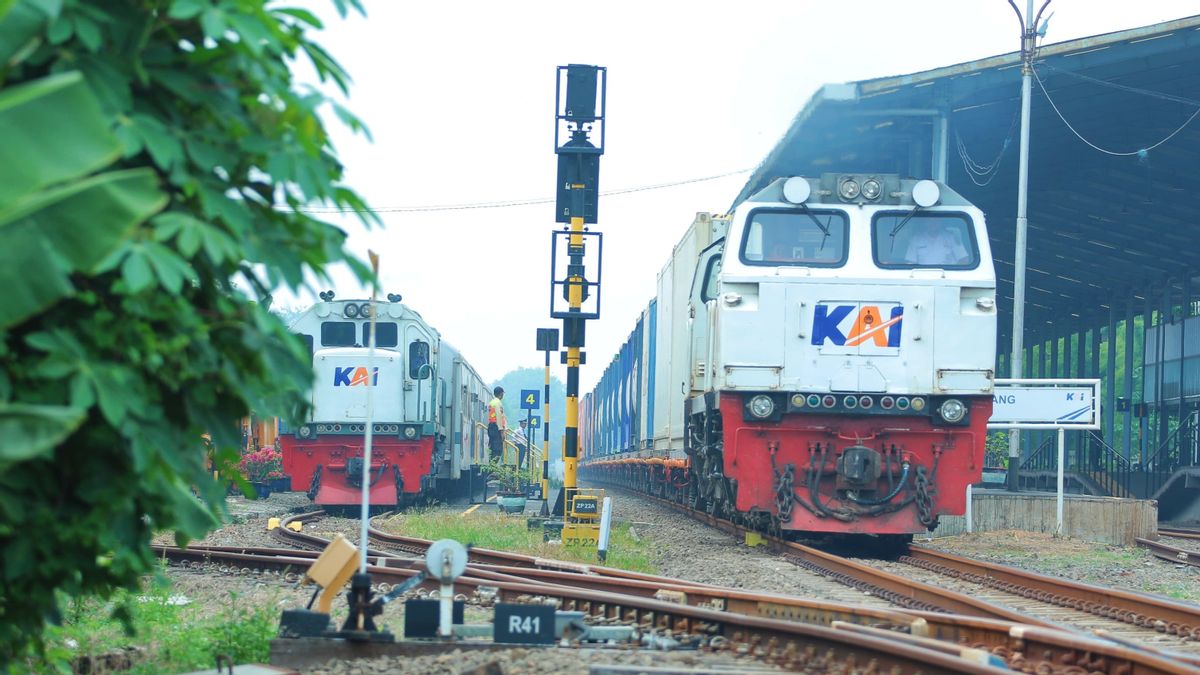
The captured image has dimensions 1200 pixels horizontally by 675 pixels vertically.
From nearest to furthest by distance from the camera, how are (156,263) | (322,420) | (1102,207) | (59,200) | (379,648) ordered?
1. (59,200)
2. (156,263)
3. (379,648)
4. (322,420)
5. (1102,207)

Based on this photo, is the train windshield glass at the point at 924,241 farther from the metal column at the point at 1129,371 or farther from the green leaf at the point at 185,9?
the metal column at the point at 1129,371

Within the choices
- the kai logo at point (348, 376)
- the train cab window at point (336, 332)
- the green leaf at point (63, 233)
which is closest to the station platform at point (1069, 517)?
the kai logo at point (348, 376)

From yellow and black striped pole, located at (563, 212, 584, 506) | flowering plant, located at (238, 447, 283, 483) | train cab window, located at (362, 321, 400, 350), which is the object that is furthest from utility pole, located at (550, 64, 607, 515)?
flowering plant, located at (238, 447, 283, 483)

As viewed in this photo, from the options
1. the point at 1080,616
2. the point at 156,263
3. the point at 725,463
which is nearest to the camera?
the point at 156,263

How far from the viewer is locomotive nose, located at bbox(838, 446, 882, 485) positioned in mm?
10713

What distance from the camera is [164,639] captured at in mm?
6438

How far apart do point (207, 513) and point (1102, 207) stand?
26073 millimetres

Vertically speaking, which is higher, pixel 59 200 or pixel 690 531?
pixel 59 200

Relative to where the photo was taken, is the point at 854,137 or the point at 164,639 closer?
the point at 164,639

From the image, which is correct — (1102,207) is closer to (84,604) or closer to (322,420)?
(322,420)

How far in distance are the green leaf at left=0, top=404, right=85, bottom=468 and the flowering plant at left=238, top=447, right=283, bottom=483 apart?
73.0ft

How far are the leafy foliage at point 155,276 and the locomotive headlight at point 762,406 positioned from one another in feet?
24.4

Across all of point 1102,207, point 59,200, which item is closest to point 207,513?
point 59,200

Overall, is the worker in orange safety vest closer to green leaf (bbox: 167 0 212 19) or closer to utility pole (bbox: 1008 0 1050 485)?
utility pole (bbox: 1008 0 1050 485)
